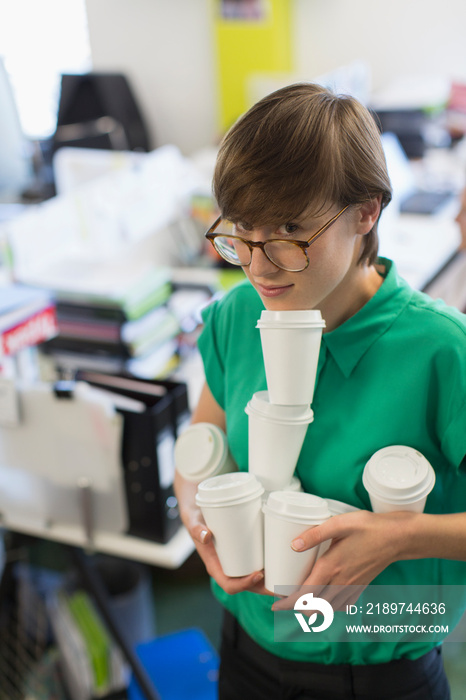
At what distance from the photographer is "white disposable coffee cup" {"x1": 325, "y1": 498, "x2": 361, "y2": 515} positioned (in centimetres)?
88

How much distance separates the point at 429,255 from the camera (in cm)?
265

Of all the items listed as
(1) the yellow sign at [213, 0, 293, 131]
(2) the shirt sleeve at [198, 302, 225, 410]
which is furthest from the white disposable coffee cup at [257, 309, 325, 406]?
(1) the yellow sign at [213, 0, 293, 131]

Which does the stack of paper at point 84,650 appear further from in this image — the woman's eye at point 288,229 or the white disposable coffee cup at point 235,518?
the woman's eye at point 288,229

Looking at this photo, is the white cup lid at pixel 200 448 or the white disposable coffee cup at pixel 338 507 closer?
the white disposable coffee cup at pixel 338 507

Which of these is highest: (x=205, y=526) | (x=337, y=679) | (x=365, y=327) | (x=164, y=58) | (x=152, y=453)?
(x=164, y=58)

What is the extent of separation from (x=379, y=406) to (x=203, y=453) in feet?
0.94

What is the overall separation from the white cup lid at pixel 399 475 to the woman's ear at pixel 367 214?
276 mm

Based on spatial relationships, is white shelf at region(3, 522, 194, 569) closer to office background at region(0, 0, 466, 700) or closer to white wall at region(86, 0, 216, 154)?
office background at region(0, 0, 466, 700)

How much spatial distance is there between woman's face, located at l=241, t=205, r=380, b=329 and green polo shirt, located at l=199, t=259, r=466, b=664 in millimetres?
78

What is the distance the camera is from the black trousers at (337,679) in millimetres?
976

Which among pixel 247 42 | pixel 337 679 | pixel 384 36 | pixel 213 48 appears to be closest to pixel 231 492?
pixel 337 679

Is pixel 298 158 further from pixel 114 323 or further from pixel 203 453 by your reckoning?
pixel 114 323

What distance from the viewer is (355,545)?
0.84 meters

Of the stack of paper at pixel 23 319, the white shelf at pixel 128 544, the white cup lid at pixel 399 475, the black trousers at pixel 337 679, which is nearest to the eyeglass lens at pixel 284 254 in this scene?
the white cup lid at pixel 399 475
